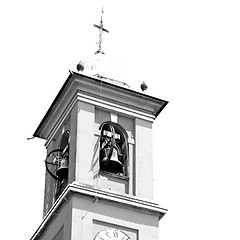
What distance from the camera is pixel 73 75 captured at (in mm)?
34781

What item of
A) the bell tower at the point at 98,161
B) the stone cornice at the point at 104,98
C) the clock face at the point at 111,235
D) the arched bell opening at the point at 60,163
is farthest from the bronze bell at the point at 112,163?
the clock face at the point at 111,235

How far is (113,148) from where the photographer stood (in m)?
34.5

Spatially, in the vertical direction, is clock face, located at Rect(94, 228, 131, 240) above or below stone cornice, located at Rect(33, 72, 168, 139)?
below

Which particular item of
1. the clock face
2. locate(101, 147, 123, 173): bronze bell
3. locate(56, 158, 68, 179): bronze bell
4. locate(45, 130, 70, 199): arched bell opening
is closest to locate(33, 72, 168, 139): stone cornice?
locate(45, 130, 70, 199): arched bell opening

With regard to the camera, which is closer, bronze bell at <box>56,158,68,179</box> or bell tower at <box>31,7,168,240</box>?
bell tower at <box>31,7,168,240</box>

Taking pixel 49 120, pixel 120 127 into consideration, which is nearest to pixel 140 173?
pixel 120 127

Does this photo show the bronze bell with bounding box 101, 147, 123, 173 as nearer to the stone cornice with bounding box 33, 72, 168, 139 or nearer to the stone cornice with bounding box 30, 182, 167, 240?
the stone cornice with bounding box 30, 182, 167, 240

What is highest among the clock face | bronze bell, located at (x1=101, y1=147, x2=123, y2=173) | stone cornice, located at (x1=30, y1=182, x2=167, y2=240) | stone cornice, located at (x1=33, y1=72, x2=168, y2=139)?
stone cornice, located at (x1=33, y1=72, x2=168, y2=139)

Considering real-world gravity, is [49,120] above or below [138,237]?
above

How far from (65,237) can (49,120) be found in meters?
5.50

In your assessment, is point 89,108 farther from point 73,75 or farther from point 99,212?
point 99,212

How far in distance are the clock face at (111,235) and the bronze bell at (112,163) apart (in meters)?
2.38

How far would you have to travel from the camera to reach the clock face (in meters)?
32.6

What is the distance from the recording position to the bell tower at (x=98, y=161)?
32938mm
